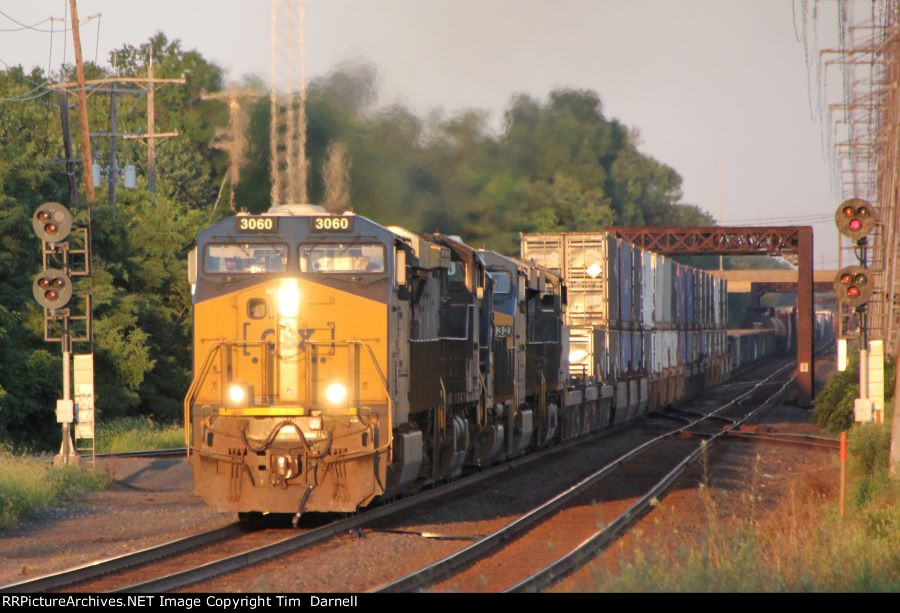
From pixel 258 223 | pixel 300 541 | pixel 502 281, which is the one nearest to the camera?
pixel 300 541

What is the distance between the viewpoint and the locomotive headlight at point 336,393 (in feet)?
A: 46.7

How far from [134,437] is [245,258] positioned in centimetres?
1377

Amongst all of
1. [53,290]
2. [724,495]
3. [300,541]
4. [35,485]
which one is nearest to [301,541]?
[300,541]

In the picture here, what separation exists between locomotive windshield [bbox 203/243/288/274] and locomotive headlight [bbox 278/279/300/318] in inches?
13.1

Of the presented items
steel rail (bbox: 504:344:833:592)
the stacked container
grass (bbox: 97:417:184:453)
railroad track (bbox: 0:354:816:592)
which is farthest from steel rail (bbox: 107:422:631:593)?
the stacked container

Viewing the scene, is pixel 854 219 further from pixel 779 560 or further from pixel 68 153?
pixel 68 153

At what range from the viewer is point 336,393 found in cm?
1427

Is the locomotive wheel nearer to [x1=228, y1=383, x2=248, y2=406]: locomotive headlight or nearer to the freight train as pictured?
the freight train

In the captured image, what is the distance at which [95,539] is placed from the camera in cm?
1417

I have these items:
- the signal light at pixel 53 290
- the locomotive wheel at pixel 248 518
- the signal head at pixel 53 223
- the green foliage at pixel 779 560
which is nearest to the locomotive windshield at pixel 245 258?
the locomotive wheel at pixel 248 518

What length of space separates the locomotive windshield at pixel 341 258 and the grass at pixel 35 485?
491cm
